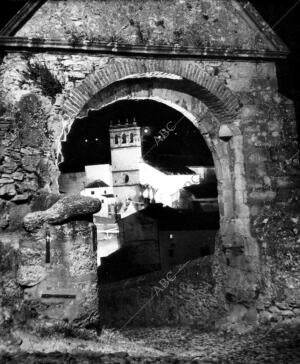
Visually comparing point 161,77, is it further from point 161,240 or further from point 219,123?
point 161,240

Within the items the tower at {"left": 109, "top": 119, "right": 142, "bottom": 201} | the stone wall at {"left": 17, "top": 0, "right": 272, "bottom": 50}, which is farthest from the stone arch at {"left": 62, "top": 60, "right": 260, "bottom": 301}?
the tower at {"left": 109, "top": 119, "right": 142, "bottom": 201}

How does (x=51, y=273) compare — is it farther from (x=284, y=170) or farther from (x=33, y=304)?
→ (x=284, y=170)

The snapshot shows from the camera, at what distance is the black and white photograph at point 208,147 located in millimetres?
5121

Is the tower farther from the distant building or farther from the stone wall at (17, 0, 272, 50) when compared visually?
the stone wall at (17, 0, 272, 50)

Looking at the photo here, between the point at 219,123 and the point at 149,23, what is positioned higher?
the point at 149,23

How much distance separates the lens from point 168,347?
20.3ft

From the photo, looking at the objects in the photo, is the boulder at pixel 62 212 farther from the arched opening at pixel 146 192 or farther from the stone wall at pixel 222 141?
the arched opening at pixel 146 192

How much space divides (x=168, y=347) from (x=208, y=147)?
3.48 meters

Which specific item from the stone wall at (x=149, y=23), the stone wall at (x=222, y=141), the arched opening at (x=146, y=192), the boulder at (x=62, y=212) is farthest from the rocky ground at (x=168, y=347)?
the arched opening at (x=146, y=192)

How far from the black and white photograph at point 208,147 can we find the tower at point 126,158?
1027 inches

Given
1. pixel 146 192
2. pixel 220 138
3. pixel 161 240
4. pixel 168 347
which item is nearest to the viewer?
pixel 168 347

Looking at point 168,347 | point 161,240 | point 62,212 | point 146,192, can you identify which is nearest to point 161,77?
point 62,212

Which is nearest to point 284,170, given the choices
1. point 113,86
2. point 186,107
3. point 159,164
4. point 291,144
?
point 291,144

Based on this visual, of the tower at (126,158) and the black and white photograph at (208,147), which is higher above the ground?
the tower at (126,158)
